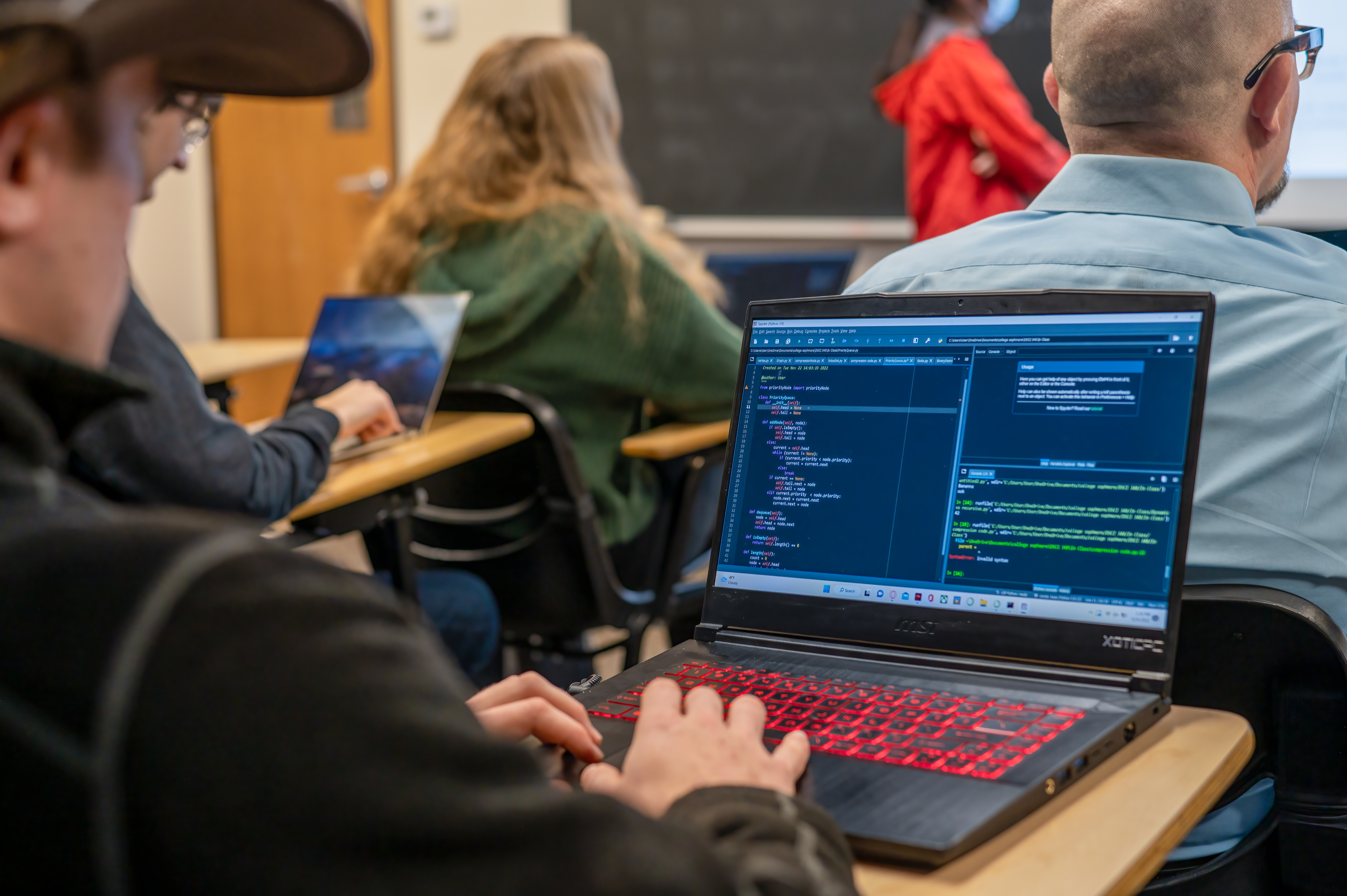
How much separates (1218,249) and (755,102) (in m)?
3.48

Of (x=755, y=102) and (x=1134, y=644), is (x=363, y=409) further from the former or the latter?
(x=755, y=102)

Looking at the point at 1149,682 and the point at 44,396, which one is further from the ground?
the point at 44,396

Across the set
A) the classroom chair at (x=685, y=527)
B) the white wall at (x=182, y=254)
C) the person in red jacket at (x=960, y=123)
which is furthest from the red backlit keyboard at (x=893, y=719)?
the white wall at (x=182, y=254)

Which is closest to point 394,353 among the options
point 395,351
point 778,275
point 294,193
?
point 395,351

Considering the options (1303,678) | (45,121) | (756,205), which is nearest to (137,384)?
(45,121)

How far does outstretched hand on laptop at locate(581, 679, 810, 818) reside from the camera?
0.62m

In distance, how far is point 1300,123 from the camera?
168cm

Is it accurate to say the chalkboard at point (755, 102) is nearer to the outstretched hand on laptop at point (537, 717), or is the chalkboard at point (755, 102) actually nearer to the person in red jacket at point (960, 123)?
the person in red jacket at point (960, 123)

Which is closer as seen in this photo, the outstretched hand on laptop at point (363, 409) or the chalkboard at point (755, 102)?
the outstretched hand on laptop at point (363, 409)

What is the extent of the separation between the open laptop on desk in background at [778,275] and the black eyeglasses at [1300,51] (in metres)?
1.61

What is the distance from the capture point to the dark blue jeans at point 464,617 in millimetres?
2029

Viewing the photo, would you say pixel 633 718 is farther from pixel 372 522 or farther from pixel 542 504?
pixel 542 504

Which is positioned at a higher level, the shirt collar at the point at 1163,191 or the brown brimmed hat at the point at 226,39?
the brown brimmed hat at the point at 226,39

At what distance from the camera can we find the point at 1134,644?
2.69 feet
